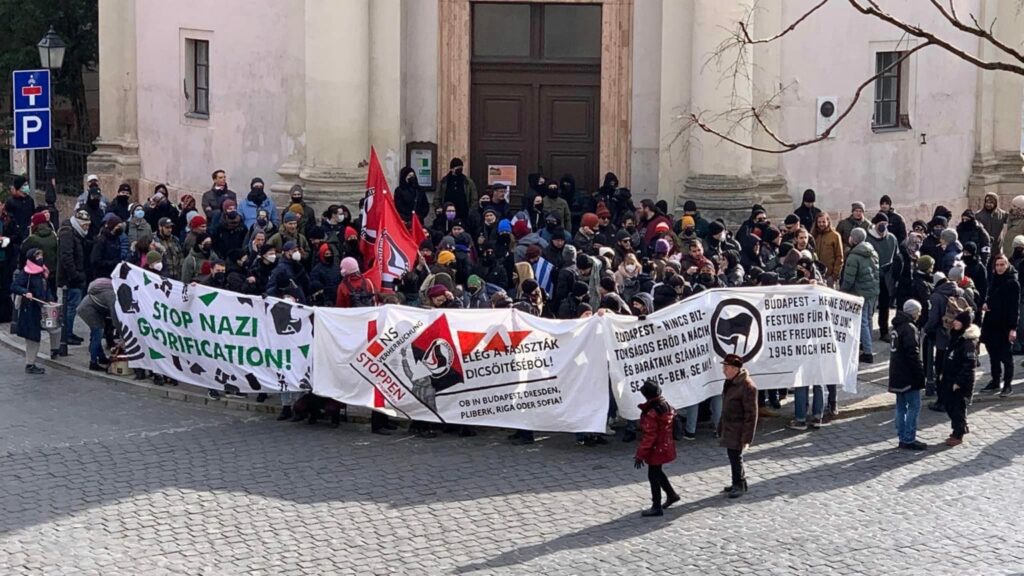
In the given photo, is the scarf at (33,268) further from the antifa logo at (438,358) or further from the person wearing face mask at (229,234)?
the antifa logo at (438,358)

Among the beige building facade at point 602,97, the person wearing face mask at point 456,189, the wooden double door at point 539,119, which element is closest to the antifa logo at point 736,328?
A: the beige building facade at point 602,97

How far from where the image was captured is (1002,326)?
67.8 feet

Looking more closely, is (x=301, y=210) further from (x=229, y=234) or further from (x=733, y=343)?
(x=733, y=343)

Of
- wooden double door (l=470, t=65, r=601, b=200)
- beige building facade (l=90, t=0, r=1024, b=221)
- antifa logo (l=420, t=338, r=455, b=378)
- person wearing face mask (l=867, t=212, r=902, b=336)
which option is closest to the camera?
antifa logo (l=420, t=338, r=455, b=378)

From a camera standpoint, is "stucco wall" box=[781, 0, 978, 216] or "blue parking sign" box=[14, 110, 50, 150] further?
"stucco wall" box=[781, 0, 978, 216]

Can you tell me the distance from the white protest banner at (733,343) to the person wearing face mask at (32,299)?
7252mm

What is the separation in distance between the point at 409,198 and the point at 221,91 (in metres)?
4.43

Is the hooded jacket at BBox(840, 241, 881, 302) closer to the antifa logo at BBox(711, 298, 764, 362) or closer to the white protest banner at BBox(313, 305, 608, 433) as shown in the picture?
the antifa logo at BBox(711, 298, 764, 362)

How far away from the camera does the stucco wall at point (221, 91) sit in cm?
2773

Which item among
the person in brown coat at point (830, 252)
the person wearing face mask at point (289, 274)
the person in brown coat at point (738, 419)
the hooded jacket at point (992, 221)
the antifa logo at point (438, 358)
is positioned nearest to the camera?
the person in brown coat at point (738, 419)

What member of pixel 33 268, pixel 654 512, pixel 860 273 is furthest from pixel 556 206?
pixel 654 512

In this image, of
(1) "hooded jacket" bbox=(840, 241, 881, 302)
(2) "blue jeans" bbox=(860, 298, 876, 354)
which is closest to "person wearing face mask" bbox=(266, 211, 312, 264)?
(1) "hooded jacket" bbox=(840, 241, 881, 302)

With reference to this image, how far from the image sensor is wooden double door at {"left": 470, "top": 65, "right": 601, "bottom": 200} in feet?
89.9

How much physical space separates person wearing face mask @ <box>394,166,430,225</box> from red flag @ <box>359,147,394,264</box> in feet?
13.0
